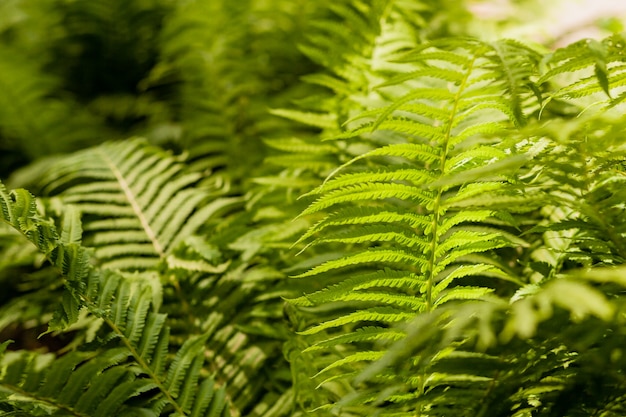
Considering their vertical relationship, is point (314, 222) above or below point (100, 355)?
above

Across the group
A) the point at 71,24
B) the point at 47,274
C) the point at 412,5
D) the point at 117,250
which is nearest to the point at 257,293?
the point at 117,250

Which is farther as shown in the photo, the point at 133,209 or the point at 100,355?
the point at 133,209

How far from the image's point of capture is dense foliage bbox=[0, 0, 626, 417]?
2.07 ft

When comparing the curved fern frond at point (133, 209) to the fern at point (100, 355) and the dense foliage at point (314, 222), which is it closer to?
the dense foliage at point (314, 222)

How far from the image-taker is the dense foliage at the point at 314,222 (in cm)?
63

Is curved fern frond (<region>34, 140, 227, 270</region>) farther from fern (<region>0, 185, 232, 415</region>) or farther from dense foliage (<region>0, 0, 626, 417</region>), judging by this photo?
fern (<region>0, 185, 232, 415</region>)

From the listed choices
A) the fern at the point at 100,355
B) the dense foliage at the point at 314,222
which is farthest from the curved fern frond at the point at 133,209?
the fern at the point at 100,355

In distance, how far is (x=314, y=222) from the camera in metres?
1.11

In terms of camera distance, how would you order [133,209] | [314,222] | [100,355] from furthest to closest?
1. [133,209]
2. [314,222]
3. [100,355]

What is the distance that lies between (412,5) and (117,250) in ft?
3.57

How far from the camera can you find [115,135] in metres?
1.93

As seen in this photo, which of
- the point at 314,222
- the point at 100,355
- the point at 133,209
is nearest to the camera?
the point at 100,355

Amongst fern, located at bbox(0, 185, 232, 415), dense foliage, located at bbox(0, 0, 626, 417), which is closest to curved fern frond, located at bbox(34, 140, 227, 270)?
dense foliage, located at bbox(0, 0, 626, 417)

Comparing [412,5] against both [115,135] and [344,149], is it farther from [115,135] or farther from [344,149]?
[115,135]
